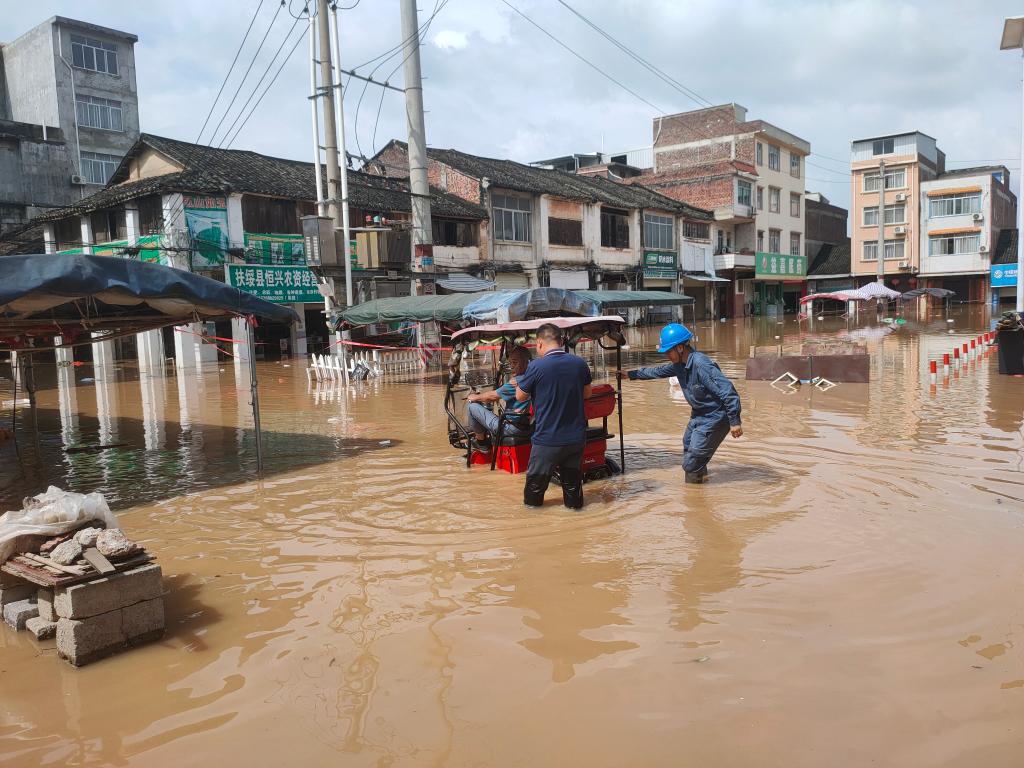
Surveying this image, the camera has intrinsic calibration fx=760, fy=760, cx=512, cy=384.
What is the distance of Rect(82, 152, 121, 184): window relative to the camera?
124 feet

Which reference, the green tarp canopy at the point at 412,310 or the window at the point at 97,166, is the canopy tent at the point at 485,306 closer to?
the green tarp canopy at the point at 412,310

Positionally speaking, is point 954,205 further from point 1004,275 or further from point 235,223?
point 235,223

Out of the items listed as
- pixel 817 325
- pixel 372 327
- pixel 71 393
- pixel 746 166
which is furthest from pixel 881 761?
pixel 746 166

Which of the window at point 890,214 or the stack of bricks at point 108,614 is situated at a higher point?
the window at point 890,214

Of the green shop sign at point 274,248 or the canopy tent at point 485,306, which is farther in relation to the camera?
the green shop sign at point 274,248

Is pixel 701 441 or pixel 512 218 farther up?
pixel 512 218

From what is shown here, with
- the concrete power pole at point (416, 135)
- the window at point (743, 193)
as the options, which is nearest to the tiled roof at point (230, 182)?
the concrete power pole at point (416, 135)

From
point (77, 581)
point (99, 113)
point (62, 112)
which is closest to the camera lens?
point (77, 581)

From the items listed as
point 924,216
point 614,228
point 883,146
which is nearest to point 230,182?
point 614,228

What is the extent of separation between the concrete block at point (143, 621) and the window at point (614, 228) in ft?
120

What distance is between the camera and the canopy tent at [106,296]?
707 centimetres

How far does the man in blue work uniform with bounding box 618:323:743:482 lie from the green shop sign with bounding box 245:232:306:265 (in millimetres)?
21756

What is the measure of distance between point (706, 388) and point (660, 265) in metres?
37.3

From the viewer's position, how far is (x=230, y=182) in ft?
88.8
